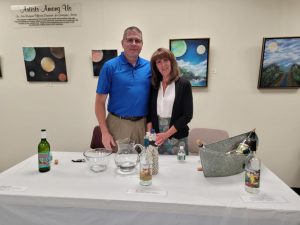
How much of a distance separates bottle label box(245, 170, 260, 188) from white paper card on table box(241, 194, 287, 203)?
5 centimetres

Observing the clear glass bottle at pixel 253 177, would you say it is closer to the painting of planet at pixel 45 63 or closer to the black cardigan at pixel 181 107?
the black cardigan at pixel 181 107

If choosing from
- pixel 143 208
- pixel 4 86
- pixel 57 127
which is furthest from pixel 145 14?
pixel 143 208

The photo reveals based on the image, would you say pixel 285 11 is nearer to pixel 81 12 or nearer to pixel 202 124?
pixel 202 124

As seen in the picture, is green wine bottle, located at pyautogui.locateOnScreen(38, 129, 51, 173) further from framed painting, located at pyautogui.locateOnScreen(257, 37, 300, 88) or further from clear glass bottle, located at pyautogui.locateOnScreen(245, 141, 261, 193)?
framed painting, located at pyautogui.locateOnScreen(257, 37, 300, 88)

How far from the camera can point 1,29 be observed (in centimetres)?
281

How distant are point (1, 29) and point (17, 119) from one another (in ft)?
3.59

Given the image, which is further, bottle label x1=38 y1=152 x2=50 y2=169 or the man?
→ the man

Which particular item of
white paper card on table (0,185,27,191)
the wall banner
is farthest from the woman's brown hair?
the wall banner

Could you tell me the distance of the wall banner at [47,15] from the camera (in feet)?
8.75

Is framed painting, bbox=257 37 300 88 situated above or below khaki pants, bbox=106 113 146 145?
above

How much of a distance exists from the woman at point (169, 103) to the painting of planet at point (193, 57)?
2.66ft

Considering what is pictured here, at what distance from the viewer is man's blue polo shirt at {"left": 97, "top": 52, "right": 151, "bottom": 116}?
185cm

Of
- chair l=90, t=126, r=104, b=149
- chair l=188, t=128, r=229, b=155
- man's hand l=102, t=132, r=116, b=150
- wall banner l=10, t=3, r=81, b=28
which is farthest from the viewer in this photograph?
wall banner l=10, t=3, r=81, b=28

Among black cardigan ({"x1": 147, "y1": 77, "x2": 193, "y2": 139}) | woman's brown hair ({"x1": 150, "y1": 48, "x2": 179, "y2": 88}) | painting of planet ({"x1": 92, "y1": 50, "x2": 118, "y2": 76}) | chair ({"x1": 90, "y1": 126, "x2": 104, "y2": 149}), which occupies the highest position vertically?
painting of planet ({"x1": 92, "y1": 50, "x2": 118, "y2": 76})
